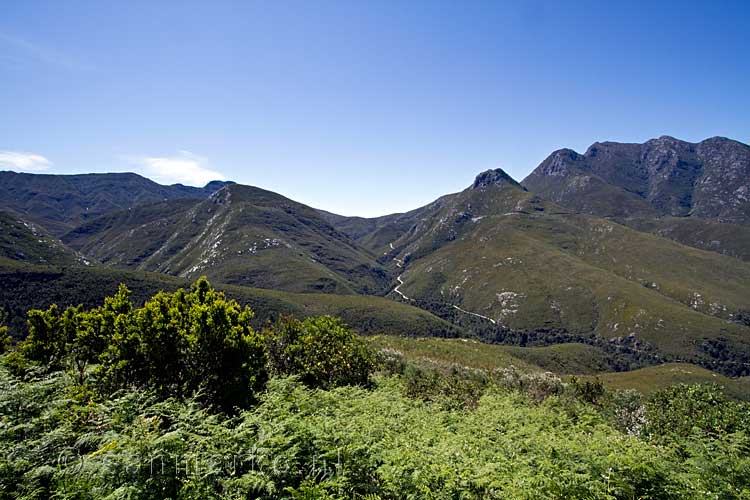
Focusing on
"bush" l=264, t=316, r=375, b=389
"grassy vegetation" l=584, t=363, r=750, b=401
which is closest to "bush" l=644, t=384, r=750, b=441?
"bush" l=264, t=316, r=375, b=389

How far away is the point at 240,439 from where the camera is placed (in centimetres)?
1087

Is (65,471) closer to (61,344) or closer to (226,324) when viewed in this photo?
(226,324)

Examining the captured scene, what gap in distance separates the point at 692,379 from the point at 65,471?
178 metres

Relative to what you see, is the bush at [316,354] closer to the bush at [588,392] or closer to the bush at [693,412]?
Answer: the bush at [693,412]

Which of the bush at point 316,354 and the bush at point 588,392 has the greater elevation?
the bush at point 316,354

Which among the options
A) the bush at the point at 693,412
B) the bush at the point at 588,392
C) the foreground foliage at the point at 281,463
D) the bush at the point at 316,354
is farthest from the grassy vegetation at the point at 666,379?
the foreground foliage at the point at 281,463

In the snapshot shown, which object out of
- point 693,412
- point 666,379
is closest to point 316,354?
point 693,412

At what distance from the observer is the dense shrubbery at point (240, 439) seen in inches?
347

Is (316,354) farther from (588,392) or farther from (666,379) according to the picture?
(666,379)

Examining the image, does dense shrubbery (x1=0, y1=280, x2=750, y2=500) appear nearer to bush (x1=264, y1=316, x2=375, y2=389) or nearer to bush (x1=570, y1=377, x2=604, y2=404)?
bush (x1=264, y1=316, x2=375, y2=389)

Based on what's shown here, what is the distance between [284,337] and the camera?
2847cm

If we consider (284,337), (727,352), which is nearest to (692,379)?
(727,352)

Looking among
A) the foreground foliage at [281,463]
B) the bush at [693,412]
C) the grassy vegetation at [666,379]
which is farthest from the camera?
the grassy vegetation at [666,379]

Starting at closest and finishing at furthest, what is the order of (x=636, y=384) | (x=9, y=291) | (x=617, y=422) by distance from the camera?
(x=617, y=422), (x=636, y=384), (x=9, y=291)
